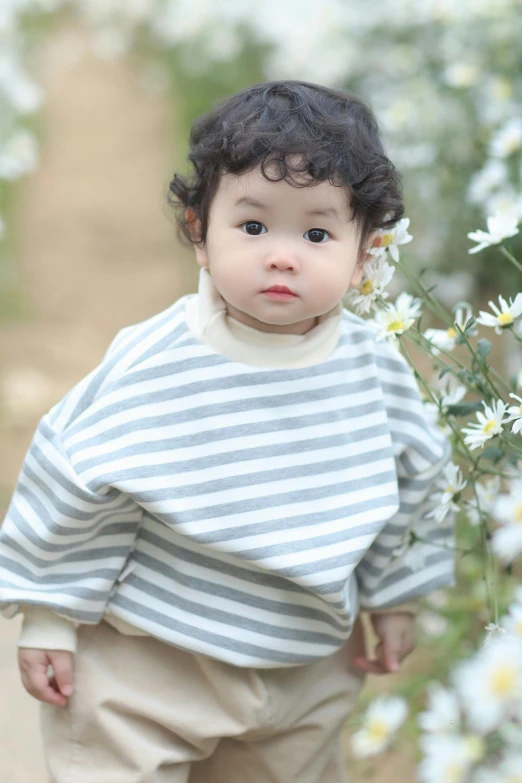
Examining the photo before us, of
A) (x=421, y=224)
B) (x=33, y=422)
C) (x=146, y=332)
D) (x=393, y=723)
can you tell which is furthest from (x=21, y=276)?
(x=393, y=723)

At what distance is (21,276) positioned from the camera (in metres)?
4.29

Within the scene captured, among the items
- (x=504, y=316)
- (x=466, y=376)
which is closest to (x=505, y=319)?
(x=504, y=316)

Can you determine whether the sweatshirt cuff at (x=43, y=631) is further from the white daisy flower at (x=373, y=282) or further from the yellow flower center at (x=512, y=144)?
the yellow flower center at (x=512, y=144)

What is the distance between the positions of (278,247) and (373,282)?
19 centimetres

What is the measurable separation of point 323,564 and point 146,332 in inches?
15.9

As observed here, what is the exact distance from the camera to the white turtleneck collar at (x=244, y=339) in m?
1.42

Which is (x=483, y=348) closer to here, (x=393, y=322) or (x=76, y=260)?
(x=393, y=322)

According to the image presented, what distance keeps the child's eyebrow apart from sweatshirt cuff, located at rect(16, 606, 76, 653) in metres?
0.61

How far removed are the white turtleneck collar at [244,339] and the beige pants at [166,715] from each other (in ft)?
1.43

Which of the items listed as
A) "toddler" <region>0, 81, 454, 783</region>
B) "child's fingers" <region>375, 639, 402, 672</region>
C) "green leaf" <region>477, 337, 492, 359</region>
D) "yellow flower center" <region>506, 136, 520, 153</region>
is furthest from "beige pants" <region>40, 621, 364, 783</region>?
"yellow flower center" <region>506, 136, 520, 153</region>

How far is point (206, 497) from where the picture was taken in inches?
54.3

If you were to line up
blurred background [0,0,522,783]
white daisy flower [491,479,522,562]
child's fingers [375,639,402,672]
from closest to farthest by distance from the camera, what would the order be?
white daisy flower [491,479,522,562]
child's fingers [375,639,402,672]
blurred background [0,0,522,783]

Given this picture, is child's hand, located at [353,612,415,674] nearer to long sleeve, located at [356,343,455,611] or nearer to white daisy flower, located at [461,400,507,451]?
long sleeve, located at [356,343,455,611]

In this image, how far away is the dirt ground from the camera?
7.17 ft
